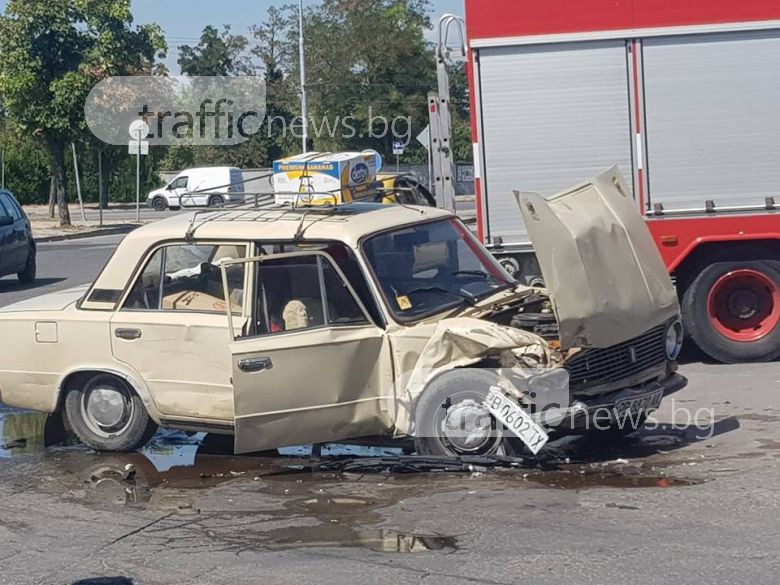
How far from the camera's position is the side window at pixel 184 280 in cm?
784

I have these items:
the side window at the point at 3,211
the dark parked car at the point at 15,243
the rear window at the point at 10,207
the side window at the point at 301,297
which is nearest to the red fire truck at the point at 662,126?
the side window at the point at 301,297

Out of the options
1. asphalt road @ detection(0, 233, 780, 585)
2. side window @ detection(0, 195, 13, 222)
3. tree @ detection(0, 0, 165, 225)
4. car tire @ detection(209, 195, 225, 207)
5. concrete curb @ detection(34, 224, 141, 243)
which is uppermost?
tree @ detection(0, 0, 165, 225)

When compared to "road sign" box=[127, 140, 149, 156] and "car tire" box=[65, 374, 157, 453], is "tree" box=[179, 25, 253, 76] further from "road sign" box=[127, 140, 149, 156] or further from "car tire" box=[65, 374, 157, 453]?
"car tire" box=[65, 374, 157, 453]

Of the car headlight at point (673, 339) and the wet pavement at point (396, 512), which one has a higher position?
the car headlight at point (673, 339)

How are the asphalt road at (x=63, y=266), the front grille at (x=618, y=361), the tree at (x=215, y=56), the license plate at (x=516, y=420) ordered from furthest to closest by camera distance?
the tree at (x=215, y=56) → the asphalt road at (x=63, y=266) → the front grille at (x=618, y=361) → the license plate at (x=516, y=420)

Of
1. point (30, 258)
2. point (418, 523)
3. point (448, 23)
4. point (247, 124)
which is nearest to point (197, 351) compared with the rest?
point (418, 523)

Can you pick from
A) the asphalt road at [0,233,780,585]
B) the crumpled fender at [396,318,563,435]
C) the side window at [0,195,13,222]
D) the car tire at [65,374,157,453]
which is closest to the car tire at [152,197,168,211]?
the side window at [0,195,13,222]

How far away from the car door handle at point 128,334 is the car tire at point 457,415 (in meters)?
1.93

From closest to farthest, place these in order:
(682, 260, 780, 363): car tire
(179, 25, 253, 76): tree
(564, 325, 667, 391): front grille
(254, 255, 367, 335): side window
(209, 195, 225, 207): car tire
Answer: (564, 325, 667, 391): front grille, (254, 255, 367, 335): side window, (209, 195, 225, 207): car tire, (682, 260, 780, 363): car tire, (179, 25, 253, 76): tree

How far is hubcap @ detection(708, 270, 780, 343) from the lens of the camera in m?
10.6

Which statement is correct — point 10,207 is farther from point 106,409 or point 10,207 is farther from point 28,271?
point 106,409

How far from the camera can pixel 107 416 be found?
815cm

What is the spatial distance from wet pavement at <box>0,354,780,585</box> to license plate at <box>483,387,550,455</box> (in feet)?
0.86

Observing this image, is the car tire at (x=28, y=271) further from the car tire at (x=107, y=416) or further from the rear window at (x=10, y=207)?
the car tire at (x=107, y=416)
